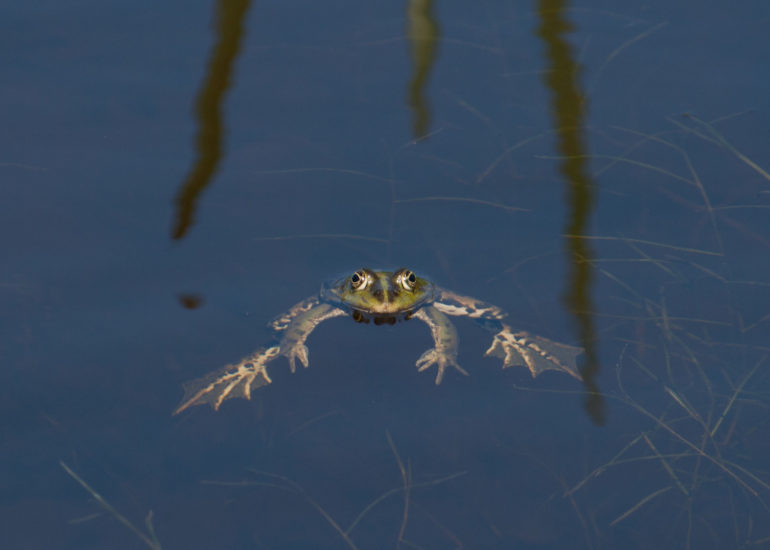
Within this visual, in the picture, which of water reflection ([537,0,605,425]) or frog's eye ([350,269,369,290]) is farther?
frog's eye ([350,269,369,290])

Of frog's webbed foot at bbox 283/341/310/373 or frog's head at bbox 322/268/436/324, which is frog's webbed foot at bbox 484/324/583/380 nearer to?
frog's head at bbox 322/268/436/324

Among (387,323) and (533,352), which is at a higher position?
(533,352)

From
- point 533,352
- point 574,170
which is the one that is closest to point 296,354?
point 533,352

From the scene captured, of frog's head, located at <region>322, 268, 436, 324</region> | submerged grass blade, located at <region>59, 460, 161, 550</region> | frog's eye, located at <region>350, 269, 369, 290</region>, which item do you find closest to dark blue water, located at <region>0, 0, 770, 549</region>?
submerged grass blade, located at <region>59, 460, 161, 550</region>

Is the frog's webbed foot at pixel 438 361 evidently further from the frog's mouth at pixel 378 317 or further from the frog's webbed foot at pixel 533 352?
the frog's mouth at pixel 378 317

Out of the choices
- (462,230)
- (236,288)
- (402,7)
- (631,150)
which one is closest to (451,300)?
(462,230)

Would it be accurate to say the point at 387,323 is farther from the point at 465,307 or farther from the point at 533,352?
the point at 533,352
